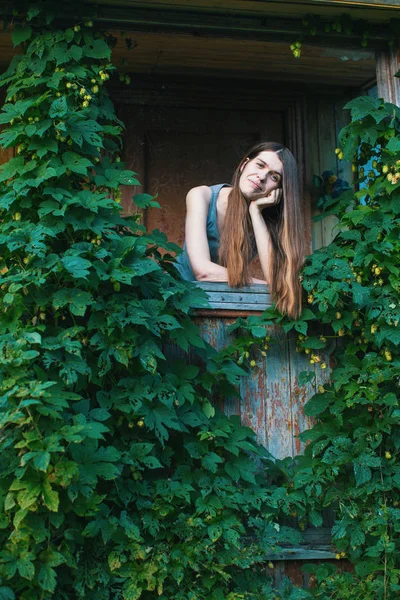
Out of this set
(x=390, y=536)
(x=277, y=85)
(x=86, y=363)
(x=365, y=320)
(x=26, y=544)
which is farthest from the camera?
(x=277, y=85)

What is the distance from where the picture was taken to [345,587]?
4.36m

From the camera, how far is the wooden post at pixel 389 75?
519 centimetres

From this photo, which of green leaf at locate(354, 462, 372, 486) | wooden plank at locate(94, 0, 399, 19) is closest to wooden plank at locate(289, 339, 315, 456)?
green leaf at locate(354, 462, 372, 486)

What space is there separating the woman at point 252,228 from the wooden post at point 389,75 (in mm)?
624

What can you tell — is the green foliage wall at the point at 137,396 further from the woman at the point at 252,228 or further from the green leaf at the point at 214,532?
the woman at the point at 252,228

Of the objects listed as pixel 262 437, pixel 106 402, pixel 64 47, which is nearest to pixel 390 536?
pixel 262 437

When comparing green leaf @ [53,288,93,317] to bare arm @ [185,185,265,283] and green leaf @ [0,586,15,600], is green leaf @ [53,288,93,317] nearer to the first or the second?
bare arm @ [185,185,265,283]

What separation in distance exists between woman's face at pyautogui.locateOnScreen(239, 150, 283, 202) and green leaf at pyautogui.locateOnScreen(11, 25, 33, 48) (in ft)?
4.30

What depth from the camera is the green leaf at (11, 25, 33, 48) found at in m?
4.69

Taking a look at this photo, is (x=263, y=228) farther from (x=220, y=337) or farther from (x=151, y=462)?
(x=151, y=462)

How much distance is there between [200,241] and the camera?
4.98 meters

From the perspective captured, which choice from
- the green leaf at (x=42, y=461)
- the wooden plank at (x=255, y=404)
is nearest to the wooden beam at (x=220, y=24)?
the wooden plank at (x=255, y=404)

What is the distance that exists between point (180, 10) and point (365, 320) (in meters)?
1.85

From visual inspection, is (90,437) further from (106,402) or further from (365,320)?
(365,320)
